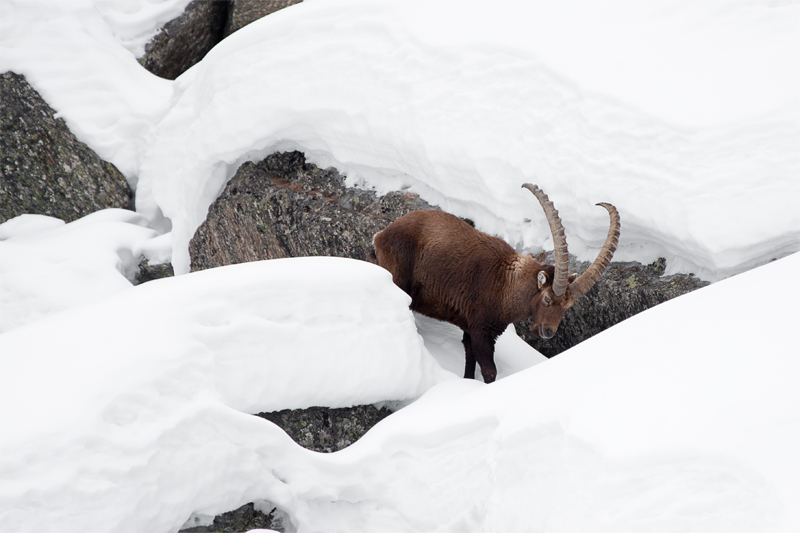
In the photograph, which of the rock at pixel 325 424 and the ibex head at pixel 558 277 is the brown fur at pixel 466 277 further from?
the rock at pixel 325 424

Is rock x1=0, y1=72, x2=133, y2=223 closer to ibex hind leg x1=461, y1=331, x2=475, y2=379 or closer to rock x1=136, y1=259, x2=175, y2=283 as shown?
rock x1=136, y1=259, x2=175, y2=283

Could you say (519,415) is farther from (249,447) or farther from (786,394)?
(249,447)

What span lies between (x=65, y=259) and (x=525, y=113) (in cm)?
511

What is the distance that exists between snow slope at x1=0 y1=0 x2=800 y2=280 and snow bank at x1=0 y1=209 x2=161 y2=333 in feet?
1.91

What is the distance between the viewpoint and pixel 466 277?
5203 mm

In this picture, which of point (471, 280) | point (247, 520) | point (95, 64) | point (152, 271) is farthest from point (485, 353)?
point (95, 64)

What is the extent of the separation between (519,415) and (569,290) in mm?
1751

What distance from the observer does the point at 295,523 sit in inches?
143

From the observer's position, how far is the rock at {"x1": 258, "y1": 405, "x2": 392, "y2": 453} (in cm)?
415

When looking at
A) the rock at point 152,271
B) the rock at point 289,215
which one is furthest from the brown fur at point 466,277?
the rock at point 152,271

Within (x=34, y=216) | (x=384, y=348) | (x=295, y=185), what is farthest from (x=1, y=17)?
(x=384, y=348)

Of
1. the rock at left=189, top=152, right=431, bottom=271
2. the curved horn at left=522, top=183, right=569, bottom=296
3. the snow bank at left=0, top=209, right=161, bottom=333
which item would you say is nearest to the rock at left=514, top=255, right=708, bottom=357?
the curved horn at left=522, top=183, right=569, bottom=296

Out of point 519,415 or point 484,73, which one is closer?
point 519,415

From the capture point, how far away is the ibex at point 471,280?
4.98 metres
